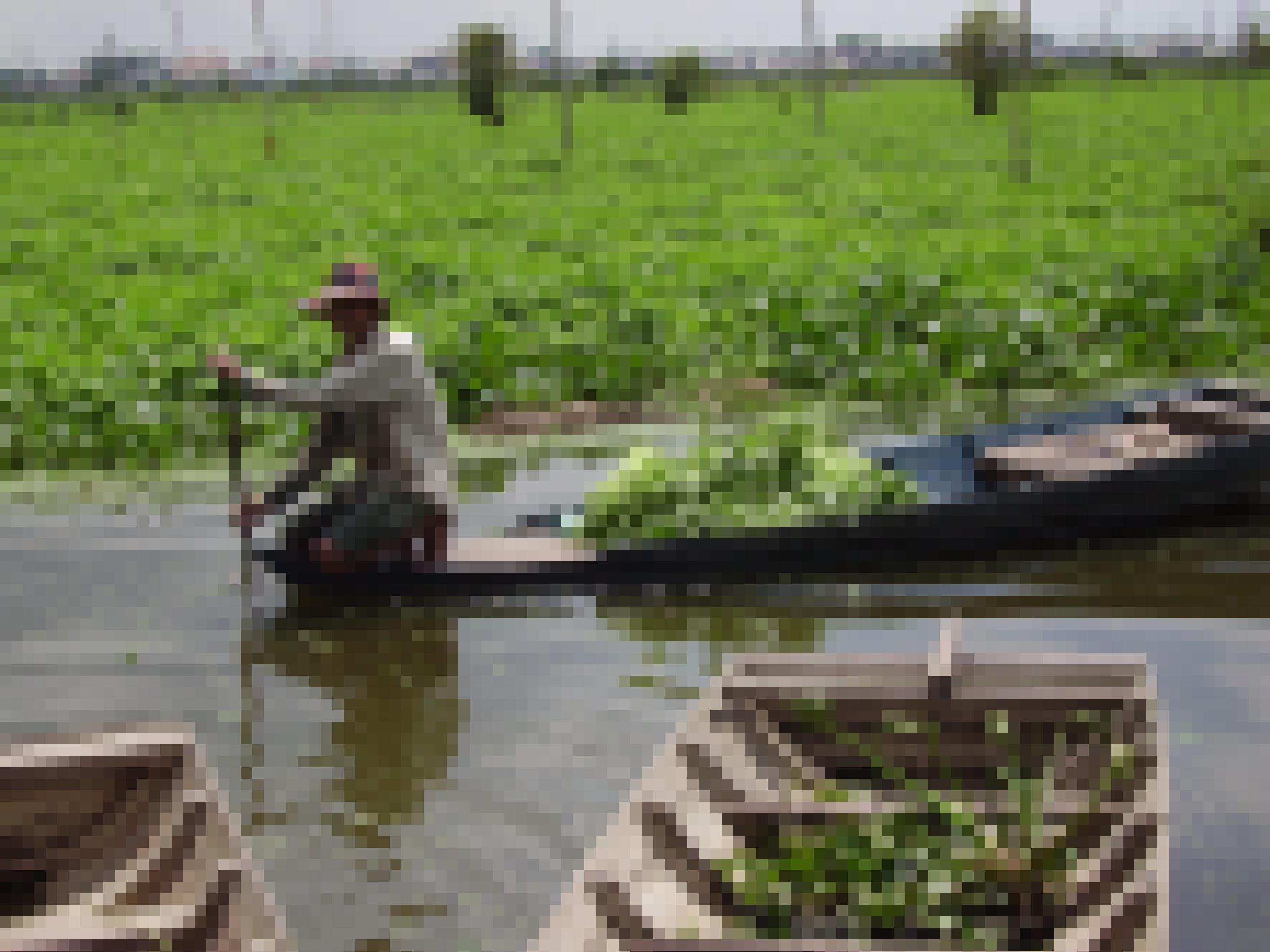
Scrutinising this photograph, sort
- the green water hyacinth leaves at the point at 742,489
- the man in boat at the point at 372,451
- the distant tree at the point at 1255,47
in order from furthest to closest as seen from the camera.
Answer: the distant tree at the point at 1255,47
the green water hyacinth leaves at the point at 742,489
the man in boat at the point at 372,451

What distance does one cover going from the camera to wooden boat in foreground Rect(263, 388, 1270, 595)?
17.4ft

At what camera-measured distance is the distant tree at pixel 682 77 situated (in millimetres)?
22641

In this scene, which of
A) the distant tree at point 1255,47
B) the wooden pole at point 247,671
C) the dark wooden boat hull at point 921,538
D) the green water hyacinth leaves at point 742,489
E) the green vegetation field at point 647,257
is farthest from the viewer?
the distant tree at point 1255,47

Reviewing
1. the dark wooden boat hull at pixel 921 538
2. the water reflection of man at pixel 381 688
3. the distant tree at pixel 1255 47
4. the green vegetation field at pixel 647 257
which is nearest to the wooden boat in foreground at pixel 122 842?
the water reflection of man at pixel 381 688

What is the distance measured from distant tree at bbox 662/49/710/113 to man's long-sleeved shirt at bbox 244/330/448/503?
17.7 metres

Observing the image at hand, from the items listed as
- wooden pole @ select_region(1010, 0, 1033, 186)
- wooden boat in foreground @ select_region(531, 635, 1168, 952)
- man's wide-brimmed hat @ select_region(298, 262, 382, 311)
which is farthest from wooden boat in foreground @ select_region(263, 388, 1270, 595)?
wooden pole @ select_region(1010, 0, 1033, 186)

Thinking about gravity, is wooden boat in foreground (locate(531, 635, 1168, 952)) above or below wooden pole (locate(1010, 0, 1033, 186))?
below

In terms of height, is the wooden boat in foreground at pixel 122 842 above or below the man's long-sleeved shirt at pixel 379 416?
below

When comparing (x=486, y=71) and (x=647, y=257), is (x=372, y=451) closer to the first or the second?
(x=647, y=257)

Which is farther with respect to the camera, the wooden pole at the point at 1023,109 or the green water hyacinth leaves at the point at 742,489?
the wooden pole at the point at 1023,109

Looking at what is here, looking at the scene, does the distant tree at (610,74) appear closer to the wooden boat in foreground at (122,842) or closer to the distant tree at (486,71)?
the distant tree at (486,71)

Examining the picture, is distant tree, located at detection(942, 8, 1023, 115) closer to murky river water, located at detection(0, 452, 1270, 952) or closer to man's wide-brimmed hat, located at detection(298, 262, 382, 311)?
murky river water, located at detection(0, 452, 1270, 952)

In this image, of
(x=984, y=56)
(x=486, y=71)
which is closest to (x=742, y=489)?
(x=984, y=56)

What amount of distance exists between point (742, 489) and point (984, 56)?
14.5 m
